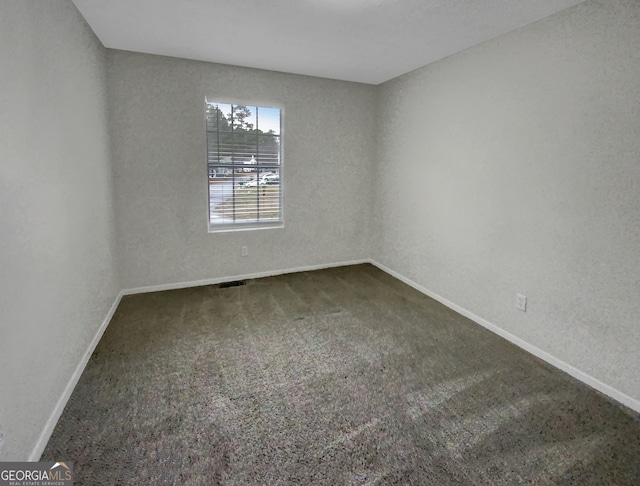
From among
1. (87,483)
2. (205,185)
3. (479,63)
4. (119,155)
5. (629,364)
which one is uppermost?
(479,63)

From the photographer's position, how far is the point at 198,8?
7.61 ft

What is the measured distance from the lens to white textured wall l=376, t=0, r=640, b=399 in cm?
202

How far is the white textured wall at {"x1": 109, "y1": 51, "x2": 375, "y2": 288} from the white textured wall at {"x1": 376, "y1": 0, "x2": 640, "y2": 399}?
42.0 inches

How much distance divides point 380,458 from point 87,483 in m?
1.28

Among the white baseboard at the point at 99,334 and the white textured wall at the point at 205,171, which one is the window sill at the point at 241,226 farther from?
the white baseboard at the point at 99,334

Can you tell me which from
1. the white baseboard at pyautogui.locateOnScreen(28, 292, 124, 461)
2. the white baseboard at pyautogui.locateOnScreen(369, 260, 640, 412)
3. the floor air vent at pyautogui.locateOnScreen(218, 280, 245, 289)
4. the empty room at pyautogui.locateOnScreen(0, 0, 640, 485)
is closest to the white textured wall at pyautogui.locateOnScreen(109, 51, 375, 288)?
the empty room at pyautogui.locateOnScreen(0, 0, 640, 485)

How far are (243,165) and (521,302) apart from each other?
3.07 meters

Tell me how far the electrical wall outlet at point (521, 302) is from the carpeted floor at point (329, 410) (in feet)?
1.05

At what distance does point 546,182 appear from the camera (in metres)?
2.44

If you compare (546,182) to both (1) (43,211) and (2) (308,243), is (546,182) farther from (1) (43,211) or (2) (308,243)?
(1) (43,211)

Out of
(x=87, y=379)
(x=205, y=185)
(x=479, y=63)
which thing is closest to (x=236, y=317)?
(x=87, y=379)

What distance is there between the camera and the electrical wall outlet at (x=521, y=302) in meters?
2.66

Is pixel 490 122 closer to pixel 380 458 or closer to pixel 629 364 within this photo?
pixel 629 364

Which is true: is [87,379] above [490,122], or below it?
below
